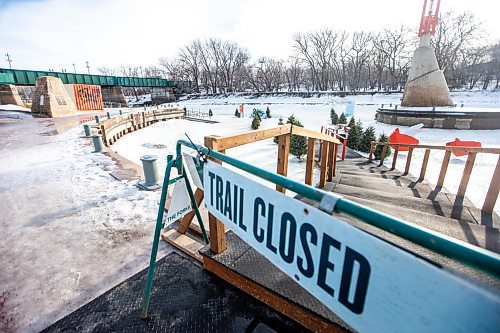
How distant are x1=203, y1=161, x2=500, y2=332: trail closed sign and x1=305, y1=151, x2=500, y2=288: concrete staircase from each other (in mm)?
1346

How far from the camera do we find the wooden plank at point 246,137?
2.16 meters

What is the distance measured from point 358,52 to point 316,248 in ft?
194

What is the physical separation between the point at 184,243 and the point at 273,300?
144 cm

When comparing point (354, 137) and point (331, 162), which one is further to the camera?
point (354, 137)

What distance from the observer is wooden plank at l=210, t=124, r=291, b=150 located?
216cm

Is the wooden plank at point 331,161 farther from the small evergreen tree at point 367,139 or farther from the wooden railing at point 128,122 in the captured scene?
the wooden railing at point 128,122

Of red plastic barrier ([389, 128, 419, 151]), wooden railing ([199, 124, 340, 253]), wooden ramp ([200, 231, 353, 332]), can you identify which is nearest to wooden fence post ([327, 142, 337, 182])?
wooden railing ([199, 124, 340, 253])

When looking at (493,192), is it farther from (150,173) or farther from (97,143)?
(97,143)

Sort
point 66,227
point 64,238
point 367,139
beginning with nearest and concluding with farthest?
point 64,238 < point 66,227 < point 367,139

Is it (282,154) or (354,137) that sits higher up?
(282,154)

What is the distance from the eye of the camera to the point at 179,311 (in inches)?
86.4

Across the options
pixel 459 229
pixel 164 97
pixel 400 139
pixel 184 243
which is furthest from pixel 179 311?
pixel 164 97

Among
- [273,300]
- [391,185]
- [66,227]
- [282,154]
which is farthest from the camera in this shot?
[391,185]

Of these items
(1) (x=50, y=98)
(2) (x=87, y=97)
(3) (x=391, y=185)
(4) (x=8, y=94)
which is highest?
(4) (x=8, y=94)
